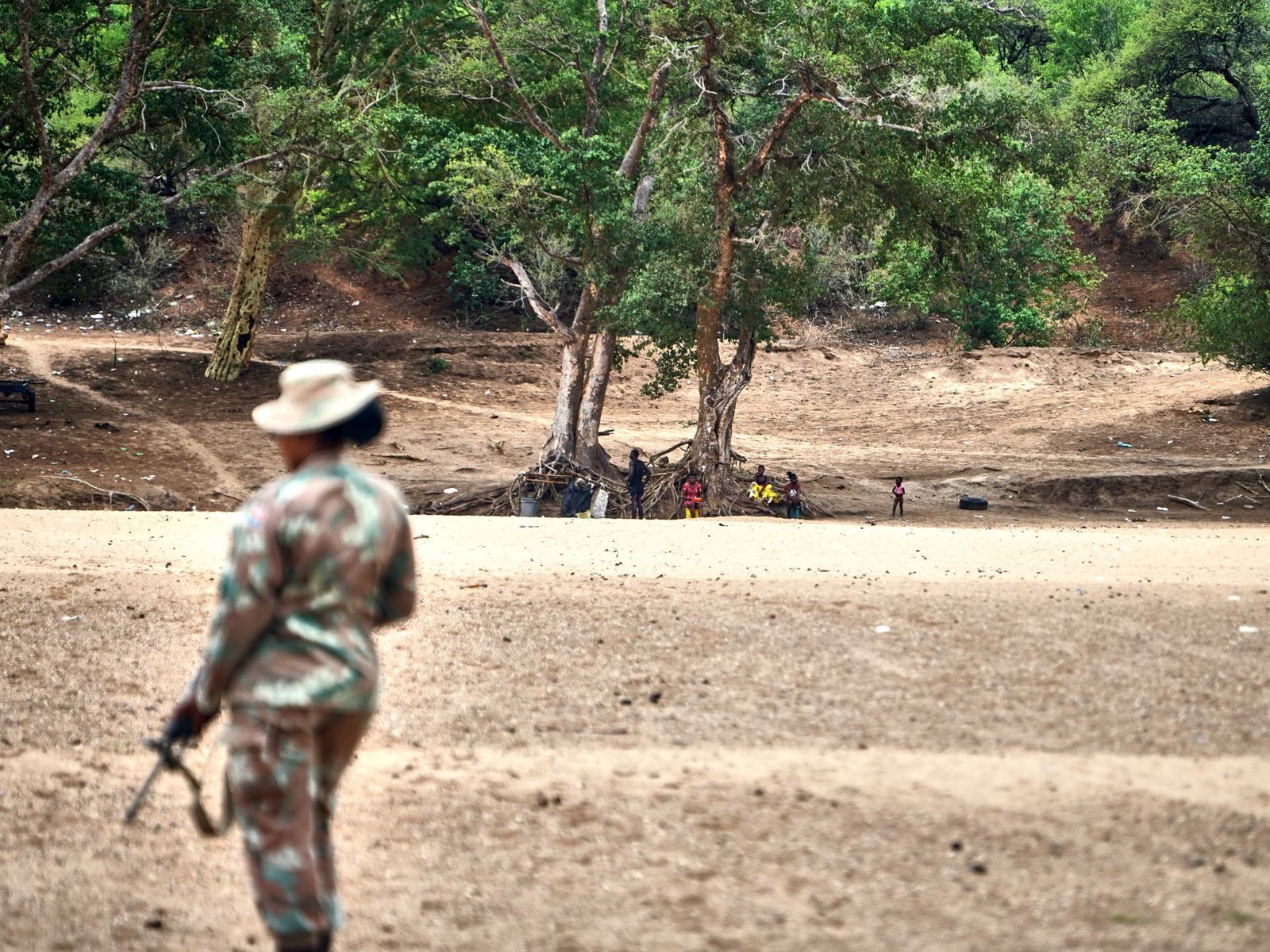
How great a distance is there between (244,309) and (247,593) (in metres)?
27.5

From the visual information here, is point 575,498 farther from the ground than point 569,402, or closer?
closer

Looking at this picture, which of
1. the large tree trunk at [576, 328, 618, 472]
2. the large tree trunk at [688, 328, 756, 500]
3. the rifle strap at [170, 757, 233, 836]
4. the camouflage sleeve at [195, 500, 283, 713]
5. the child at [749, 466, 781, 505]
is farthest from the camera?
the large tree trunk at [576, 328, 618, 472]

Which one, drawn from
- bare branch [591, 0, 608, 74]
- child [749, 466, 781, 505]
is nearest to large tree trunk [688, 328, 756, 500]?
child [749, 466, 781, 505]

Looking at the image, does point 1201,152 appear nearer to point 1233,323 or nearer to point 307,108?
point 1233,323

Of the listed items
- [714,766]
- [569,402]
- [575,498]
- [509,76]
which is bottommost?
[575,498]

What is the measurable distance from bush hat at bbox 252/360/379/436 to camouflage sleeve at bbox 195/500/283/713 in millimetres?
260

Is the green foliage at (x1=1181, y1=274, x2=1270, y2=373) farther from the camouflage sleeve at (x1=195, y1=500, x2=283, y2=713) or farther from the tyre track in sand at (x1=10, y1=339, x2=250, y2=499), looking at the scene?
the camouflage sleeve at (x1=195, y1=500, x2=283, y2=713)

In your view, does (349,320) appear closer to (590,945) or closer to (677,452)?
(677,452)

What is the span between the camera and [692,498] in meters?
19.0

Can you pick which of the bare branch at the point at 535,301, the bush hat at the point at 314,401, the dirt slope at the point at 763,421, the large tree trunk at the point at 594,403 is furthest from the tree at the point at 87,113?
the bush hat at the point at 314,401

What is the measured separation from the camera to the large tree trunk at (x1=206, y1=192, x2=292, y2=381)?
29234 millimetres

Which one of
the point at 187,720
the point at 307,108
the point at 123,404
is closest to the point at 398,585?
the point at 187,720

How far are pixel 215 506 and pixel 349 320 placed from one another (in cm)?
1889

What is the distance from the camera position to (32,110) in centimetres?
1908
